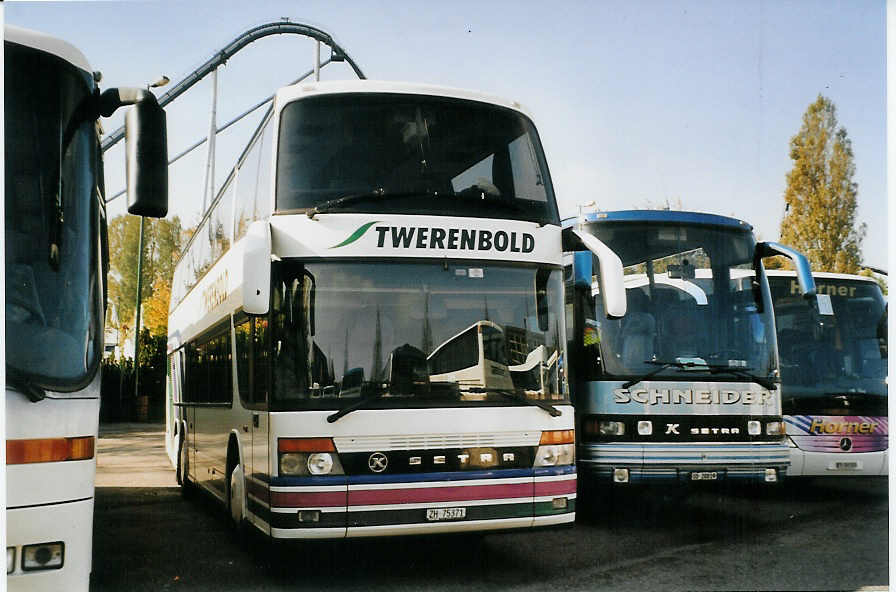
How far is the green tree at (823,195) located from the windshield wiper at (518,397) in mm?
4121

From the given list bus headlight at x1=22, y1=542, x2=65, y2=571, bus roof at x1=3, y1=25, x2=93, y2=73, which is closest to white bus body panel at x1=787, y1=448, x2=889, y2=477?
bus headlight at x1=22, y1=542, x2=65, y2=571

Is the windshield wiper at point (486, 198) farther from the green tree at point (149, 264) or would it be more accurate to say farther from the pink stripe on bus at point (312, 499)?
the green tree at point (149, 264)

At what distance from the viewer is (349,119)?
7.47 meters

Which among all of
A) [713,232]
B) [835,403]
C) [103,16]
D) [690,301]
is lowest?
[835,403]

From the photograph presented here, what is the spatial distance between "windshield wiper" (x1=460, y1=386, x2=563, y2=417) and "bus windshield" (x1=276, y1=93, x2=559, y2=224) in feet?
→ 4.15

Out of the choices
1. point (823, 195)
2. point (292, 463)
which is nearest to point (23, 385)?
point (292, 463)

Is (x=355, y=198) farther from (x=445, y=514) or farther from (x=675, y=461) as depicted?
(x=675, y=461)

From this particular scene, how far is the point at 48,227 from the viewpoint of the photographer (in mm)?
5254

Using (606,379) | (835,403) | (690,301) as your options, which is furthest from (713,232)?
(835,403)

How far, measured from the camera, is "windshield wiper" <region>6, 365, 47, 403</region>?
5.02m

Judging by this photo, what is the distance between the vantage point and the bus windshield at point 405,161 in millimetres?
7273

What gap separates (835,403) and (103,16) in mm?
8373

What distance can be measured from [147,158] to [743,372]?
6.16 metres

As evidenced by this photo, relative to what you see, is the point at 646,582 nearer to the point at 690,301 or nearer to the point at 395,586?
the point at 395,586
